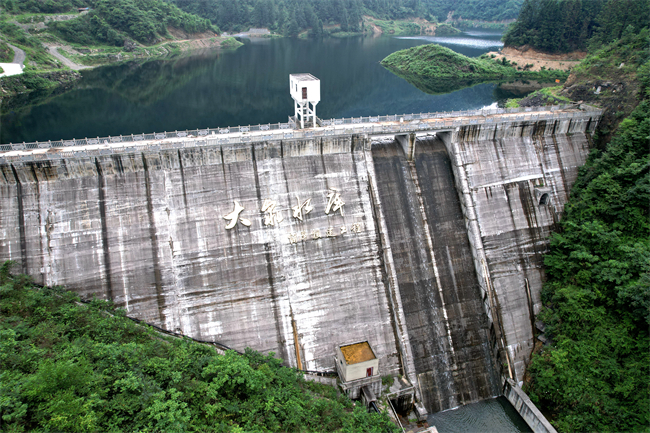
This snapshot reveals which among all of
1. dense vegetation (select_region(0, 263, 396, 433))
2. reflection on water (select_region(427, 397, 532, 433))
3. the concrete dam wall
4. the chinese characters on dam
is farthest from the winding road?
reflection on water (select_region(427, 397, 532, 433))

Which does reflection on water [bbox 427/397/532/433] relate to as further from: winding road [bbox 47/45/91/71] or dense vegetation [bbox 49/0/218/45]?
dense vegetation [bbox 49/0/218/45]

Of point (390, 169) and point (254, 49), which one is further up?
point (254, 49)

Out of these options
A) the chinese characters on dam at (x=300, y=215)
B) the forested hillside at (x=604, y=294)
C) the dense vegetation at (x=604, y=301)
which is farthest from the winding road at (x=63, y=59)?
the dense vegetation at (x=604, y=301)

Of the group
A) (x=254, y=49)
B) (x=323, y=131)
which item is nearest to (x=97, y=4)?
(x=254, y=49)

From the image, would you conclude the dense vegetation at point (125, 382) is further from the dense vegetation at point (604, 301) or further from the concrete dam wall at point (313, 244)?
the dense vegetation at point (604, 301)

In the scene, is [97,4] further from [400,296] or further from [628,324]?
[628,324]
